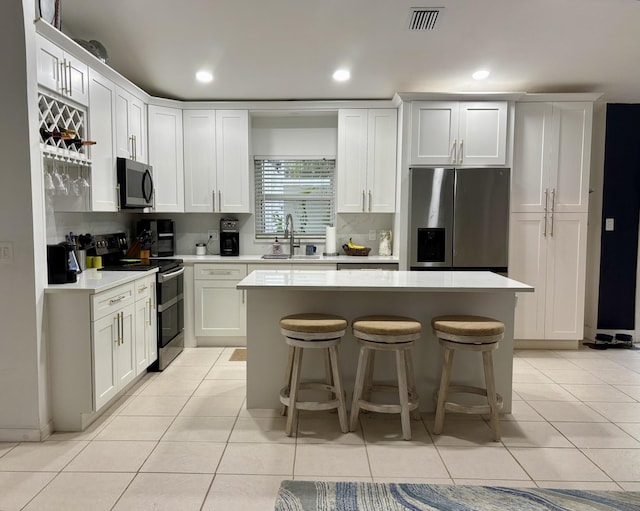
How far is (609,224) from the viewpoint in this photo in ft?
16.3

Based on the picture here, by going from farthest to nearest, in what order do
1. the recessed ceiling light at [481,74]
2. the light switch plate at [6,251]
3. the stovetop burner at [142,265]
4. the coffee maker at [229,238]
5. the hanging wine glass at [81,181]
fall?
the coffee maker at [229,238] → the recessed ceiling light at [481,74] → the stovetop burner at [142,265] → the hanging wine glass at [81,181] → the light switch plate at [6,251]

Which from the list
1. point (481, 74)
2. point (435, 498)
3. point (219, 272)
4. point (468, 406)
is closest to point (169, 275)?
point (219, 272)

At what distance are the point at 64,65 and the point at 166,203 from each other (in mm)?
1894

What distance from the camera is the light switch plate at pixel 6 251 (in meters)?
2.60

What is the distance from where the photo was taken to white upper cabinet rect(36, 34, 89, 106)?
273cm

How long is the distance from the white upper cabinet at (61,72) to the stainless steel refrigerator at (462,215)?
2844 millimetres

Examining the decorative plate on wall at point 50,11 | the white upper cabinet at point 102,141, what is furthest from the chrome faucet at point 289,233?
the decorative plate on wall at point 50,11

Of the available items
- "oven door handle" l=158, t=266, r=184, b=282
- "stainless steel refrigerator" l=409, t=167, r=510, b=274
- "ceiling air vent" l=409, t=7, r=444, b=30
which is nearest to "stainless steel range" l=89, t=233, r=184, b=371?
"oven door handle" l=158, t=266, r=184, b=282

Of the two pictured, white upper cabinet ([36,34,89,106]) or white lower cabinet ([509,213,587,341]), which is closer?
white upper cabinet ([36,34,89,106])

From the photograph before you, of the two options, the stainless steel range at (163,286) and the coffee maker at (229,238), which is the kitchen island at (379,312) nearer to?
the stainless steel range at (163,286)

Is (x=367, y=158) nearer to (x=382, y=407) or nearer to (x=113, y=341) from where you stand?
(x=382, y=407)

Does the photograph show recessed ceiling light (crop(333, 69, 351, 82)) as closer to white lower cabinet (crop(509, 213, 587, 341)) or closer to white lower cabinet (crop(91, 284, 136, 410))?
white lower cabinet (crop(509, 213, 587, 341))

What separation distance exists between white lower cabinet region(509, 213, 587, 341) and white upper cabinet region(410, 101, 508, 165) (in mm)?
723

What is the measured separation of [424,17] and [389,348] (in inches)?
98.4
